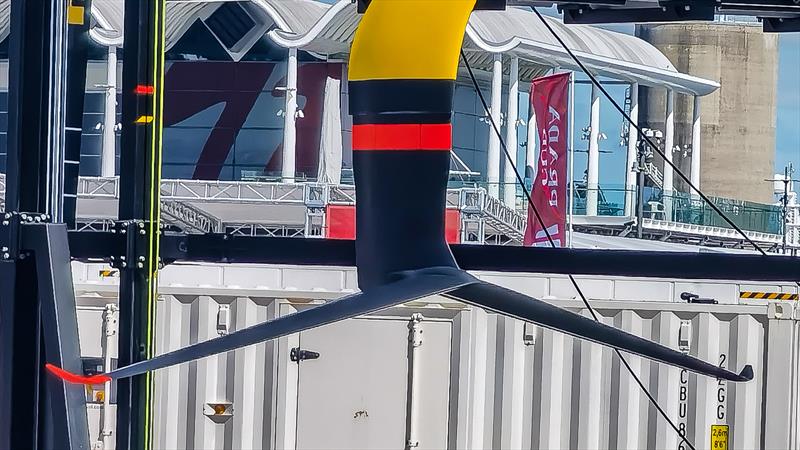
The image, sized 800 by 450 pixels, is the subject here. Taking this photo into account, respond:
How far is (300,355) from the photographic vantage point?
25.2 feet

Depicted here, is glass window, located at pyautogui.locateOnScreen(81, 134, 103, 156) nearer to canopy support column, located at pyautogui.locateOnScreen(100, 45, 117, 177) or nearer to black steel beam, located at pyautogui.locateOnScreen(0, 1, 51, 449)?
canopy support column, located at pyautogui.locateOnScreen(100, 45, 117, 177)

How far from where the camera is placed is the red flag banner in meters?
15.1

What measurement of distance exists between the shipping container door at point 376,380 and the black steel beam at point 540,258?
2746 millimetres

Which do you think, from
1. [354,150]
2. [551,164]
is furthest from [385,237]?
[551,164]

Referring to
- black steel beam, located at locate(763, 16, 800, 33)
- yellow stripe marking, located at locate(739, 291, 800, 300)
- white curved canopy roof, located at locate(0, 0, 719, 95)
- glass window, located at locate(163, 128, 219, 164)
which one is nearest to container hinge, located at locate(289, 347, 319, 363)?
black steel beam, located at locate(763, 16, 800, 33)

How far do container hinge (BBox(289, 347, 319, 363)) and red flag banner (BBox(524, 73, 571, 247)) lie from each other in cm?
697

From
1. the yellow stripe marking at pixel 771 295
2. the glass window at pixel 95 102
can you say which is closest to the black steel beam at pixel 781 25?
the yellow stripe marking at pixel 771 295

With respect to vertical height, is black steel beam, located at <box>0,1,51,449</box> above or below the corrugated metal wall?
above

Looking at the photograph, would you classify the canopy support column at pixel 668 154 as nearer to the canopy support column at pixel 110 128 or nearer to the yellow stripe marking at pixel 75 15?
the canopy support column at pixel 110 128

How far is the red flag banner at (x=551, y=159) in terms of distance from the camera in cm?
1512

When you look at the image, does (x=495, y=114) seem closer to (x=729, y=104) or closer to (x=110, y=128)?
(x=110, y=128)

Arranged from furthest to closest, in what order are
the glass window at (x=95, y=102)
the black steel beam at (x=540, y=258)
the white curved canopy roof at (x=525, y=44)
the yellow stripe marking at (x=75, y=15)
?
the glass window at (x=95, y=102), the white curved canopy roof at (x=525, y=44), the yellow stripe marking at (x=75, y=15), the black steel beam at (x=540, y=258)

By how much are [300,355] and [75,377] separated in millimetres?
4025

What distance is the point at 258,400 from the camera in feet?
25.5
